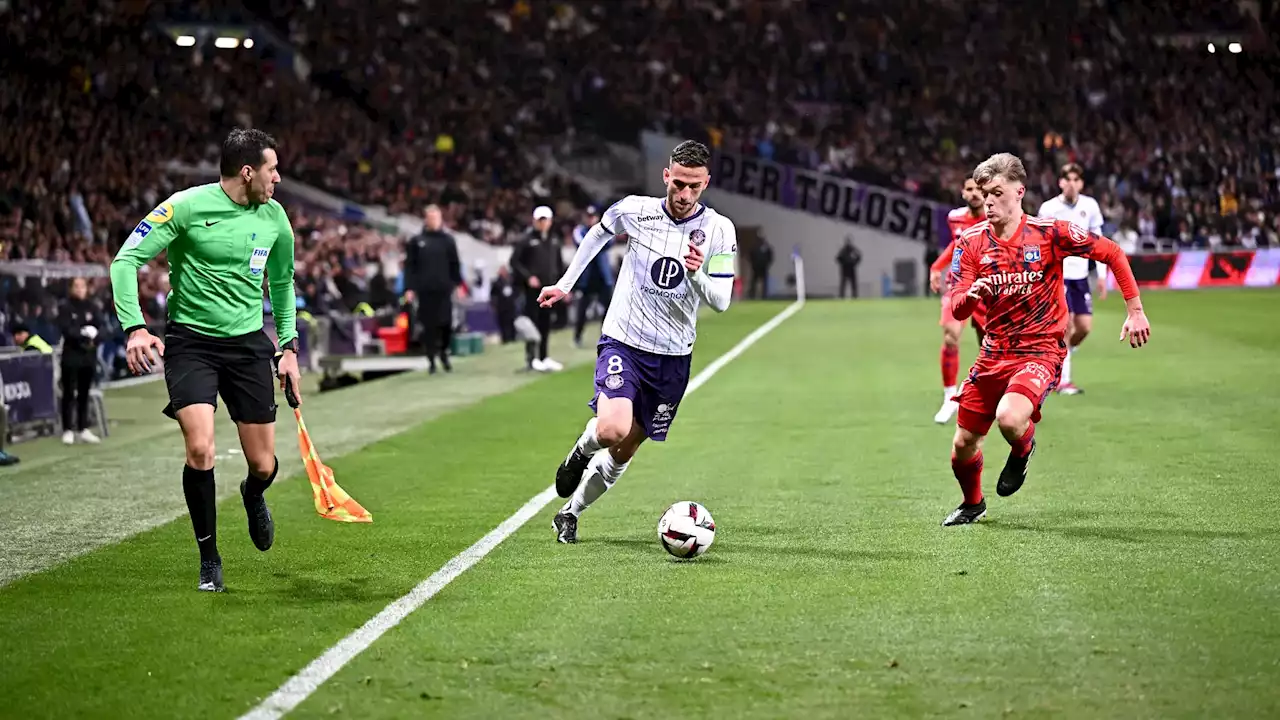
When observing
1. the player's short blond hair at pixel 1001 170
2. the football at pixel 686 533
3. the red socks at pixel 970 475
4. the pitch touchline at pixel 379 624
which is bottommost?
the pitch touchline at pixel 379 624

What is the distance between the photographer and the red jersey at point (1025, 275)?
8773mm

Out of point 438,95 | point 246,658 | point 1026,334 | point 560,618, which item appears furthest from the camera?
point 438,95

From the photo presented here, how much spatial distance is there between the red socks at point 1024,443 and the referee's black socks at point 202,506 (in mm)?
4248

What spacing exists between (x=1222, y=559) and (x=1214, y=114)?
4234 cm

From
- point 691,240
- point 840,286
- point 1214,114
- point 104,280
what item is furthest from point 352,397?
point 1214,114

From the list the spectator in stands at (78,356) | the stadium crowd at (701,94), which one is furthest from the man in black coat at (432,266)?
the stadium crowd at (701,94)

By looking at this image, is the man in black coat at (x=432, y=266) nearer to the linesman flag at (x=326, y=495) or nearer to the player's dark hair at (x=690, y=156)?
the linesman flag at (x=326, y=495)

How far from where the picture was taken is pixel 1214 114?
47.0 meters

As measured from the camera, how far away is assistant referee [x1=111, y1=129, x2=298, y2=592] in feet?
24.2

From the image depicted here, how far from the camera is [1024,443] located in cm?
902

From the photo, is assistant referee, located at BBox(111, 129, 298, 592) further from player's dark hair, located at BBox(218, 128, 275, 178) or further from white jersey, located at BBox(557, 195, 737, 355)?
white jersey, located at BBox(557, 195, 737, 355)

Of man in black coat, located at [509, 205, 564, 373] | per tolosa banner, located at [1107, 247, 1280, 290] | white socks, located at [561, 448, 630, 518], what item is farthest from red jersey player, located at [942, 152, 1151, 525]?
per tolosa banner, located at [1107, 247, 1280, 290]

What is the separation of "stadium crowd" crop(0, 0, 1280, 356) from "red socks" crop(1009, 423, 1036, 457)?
27.2m

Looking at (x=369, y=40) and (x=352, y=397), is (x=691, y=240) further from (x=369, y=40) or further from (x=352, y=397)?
(x=369, y=40)
